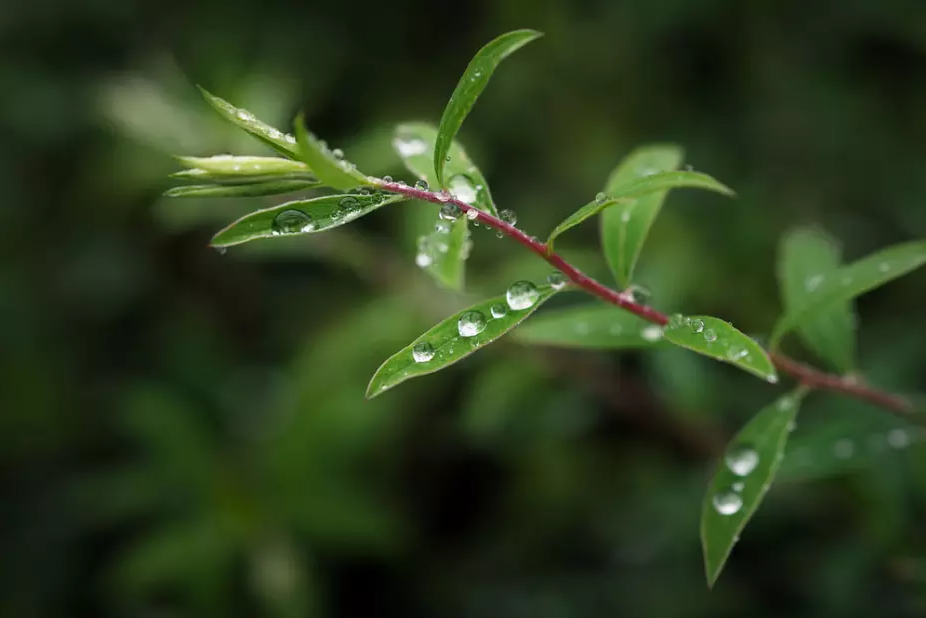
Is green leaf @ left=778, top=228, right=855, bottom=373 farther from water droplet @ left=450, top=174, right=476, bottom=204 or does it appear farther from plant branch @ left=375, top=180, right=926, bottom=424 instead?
water droplet @ left=450, top=174, right=476, bottom=204

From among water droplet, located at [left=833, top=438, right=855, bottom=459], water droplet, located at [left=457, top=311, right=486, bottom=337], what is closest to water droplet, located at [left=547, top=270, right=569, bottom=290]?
water droplet, located at [left=457, top=311, right=486, bottom=337]

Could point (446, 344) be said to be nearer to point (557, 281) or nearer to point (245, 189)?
point (557, 281)

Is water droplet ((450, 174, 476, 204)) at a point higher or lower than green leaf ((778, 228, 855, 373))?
higher

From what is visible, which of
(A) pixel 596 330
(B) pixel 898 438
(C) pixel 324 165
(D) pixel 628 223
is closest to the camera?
(C) pixel 324 165

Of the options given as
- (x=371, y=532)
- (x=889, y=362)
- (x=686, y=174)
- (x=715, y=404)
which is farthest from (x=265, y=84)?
(x=889, y=362)

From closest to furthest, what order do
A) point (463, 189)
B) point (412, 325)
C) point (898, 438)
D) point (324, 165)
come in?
point (324, 165) < point (463, 189) < point (898, 438) < point (412, 325)

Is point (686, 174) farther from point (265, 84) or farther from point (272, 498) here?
point (272, 498)

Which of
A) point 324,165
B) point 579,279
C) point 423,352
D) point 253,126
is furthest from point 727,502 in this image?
point 253,126

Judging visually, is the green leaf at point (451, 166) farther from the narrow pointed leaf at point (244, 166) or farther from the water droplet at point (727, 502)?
the water droplet at point (727, 502)
